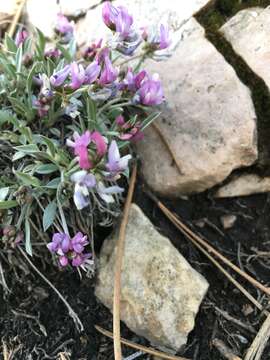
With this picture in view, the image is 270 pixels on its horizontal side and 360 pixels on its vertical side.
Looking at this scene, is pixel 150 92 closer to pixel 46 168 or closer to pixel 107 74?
pixel 107 74

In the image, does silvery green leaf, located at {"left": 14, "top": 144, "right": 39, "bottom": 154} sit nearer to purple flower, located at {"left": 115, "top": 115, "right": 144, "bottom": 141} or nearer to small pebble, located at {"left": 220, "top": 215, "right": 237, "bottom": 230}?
purple flower, located at {"left": 115, "top": 115, "right": 144, "bottom": 141}

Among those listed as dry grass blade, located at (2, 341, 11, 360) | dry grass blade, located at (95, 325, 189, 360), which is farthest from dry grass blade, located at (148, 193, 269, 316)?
dry grass blade, located at (2, 341, 11, 360)

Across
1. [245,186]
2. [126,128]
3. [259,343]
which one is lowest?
[259,343]

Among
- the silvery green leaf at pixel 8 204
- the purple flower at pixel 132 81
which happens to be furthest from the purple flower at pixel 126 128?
the silvery green leaf at pixel 8 204

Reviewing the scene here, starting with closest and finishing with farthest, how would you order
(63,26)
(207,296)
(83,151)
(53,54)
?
(83,151) → (207,296) → (53,54) → (63,26)

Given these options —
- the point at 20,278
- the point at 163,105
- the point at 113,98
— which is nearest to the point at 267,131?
the point at 163,105

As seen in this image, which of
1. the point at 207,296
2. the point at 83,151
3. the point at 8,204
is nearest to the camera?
the point at 83,151

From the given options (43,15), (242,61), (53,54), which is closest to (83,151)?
(53,54)
